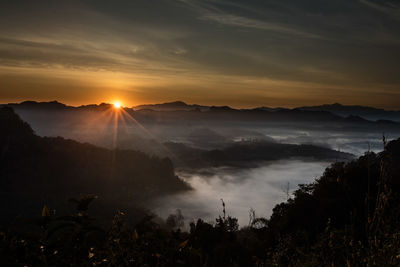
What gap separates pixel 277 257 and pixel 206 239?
14.4m

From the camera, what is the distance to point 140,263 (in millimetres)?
2492

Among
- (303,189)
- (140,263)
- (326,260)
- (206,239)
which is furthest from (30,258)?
(303,189)

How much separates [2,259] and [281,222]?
19875 mm

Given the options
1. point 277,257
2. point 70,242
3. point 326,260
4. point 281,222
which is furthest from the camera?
point 281,222

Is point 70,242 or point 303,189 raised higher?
point 70,242

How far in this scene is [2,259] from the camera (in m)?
1.90

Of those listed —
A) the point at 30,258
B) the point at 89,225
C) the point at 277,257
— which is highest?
the point at 89,225

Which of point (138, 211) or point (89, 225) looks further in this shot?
point (138, 211)

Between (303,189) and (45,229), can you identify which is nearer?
(45,229)

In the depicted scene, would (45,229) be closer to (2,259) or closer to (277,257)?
(2,259)

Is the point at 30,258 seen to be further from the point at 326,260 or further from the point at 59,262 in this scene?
the point at 326,260

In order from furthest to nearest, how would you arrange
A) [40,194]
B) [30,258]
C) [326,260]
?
[40,194] < [326,260] < [30,258]

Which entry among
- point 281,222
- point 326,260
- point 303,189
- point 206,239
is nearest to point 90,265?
point 326,260

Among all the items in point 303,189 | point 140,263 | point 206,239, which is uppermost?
point 140,263
